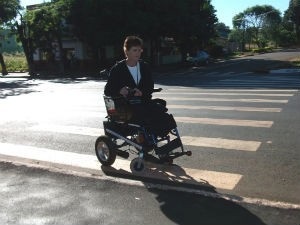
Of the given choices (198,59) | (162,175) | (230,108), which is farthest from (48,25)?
(162,175)

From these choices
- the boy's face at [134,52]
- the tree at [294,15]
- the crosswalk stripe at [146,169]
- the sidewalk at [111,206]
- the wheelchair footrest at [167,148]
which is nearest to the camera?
the sidewalk at [111,206]

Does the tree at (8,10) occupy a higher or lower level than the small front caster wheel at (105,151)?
higher

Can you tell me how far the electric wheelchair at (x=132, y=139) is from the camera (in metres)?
6.36

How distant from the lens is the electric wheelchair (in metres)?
6.36

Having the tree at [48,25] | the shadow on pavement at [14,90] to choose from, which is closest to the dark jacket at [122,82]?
the shadow on pavement at [14,90]

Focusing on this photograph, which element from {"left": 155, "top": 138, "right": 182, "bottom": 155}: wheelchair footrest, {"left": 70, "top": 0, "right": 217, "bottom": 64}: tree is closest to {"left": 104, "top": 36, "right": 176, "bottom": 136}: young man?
{"left": 155, "top": 138, "right": 182, "bottom": 155}: wheelchair footrest

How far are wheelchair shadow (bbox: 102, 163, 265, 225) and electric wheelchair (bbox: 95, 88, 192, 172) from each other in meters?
0.16

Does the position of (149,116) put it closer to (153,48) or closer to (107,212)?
(107,212)

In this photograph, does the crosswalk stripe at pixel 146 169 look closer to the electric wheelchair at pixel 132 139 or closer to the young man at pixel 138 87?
the electric wheelchair at pixel 132 139

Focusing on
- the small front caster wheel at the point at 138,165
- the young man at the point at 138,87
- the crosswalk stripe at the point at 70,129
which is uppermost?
the young man at the point at 138,87

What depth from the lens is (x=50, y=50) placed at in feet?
136

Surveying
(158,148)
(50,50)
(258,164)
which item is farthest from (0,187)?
(50,50)

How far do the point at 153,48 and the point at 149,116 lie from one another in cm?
3739

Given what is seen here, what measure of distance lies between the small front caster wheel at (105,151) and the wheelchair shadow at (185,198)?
102 mm
